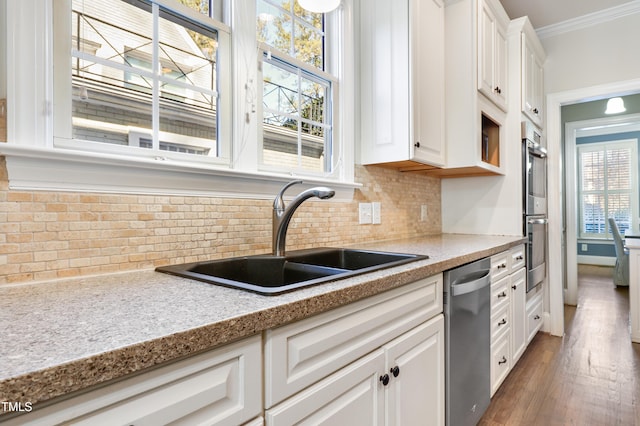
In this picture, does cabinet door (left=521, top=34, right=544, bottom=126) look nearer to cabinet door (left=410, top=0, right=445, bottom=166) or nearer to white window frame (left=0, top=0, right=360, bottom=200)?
cabinet door (left=410, top=0, right=445, bottom=166)

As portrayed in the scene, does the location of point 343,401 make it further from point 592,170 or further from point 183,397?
point 592,170

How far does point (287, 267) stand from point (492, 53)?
2212 mm

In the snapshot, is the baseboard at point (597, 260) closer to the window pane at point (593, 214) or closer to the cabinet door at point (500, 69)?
the window pane at point (593, 214)

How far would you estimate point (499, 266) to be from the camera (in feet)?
6.63

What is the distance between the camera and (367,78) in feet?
6.73

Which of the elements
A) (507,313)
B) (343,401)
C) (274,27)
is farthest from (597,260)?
(343,401)

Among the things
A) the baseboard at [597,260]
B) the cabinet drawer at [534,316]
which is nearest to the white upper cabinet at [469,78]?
the cabinet drawer at [534,316]

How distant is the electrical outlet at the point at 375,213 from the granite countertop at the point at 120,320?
1078mm

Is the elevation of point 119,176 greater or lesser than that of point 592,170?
lesser

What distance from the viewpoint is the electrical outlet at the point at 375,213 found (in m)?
2.11

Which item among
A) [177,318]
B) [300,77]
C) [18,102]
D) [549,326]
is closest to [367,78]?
[300,77]

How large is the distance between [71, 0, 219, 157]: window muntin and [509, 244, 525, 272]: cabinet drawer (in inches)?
76.7

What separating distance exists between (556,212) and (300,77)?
8.81 ft

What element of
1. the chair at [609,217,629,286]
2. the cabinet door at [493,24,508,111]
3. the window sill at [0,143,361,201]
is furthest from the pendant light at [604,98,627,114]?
the window sill at [0,143,361,201]
